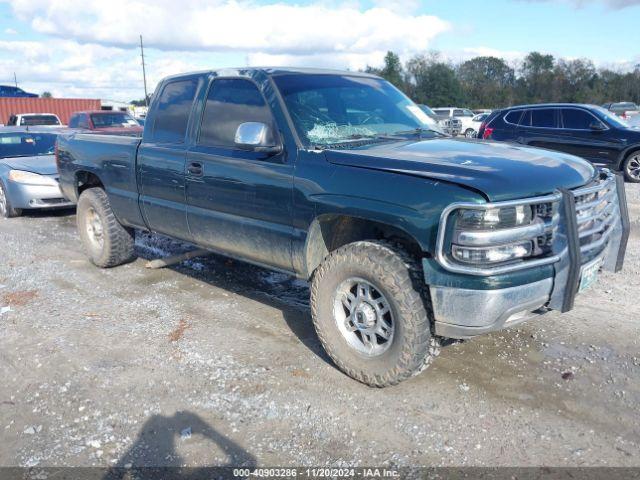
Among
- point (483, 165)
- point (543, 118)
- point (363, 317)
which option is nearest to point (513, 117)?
point (543, 118)

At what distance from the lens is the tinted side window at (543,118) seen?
12.1m

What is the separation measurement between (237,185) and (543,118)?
9.87 meters

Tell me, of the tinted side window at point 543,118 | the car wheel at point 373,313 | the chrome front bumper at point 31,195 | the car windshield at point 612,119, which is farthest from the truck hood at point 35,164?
the car windshield at point 612,119

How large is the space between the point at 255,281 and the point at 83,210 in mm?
2223

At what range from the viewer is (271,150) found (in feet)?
13.1

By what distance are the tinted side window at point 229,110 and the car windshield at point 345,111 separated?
9.1 inches

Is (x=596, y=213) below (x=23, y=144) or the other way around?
below

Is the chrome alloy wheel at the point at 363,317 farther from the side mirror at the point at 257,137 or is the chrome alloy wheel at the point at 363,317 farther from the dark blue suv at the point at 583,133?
the dark blue suv at the point at 583,133

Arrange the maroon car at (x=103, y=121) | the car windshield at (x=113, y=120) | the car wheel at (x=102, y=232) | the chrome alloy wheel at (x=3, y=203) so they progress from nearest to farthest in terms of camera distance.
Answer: the car wheel at (x=102, y=232) < the chrome alloy wheel at (x=3, y=203) < the maroon car at (x=103, y=121) < the car windshield at (x=113, y=120)

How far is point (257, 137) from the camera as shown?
388cm

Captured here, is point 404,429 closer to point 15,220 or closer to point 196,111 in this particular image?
point 196,111

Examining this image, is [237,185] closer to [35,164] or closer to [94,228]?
[94,228]

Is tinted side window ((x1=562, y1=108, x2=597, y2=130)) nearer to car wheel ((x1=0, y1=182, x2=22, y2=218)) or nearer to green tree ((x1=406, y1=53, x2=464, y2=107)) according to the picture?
car wheel ((x1=0, y1=182, x2=22, y2=218))

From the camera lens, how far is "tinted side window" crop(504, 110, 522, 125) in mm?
12508
